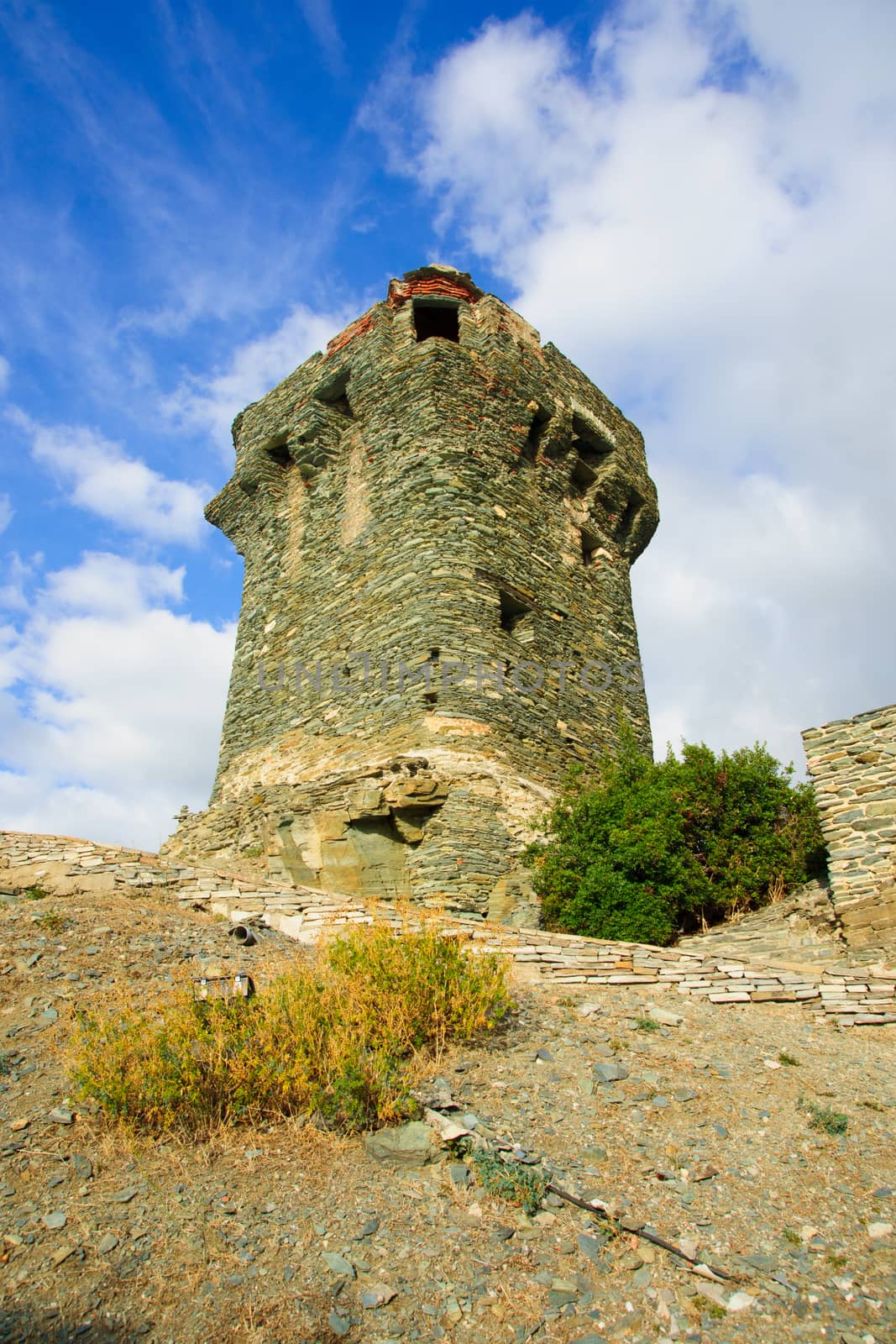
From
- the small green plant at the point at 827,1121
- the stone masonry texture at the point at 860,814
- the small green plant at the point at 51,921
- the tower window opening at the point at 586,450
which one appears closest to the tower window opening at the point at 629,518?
the tower window opening at the point at 586,450

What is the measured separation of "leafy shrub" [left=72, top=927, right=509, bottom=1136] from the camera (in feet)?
14.4

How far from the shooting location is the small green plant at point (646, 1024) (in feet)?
20.0

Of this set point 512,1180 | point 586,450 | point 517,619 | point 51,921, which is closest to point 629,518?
point 586,450

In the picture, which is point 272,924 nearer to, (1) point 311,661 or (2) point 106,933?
(2) point 106,933

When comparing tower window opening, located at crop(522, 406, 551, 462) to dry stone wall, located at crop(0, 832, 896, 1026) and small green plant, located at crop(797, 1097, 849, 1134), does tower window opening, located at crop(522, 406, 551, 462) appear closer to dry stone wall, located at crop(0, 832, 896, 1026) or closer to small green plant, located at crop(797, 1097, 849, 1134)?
dry stone wall, located at crop(0, 832, 896, 1026)

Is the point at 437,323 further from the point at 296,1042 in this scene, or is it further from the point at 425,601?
the point at 296,1042

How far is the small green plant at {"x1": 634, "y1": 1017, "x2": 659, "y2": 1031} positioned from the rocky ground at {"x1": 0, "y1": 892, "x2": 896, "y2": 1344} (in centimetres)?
29

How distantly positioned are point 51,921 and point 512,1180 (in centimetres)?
476

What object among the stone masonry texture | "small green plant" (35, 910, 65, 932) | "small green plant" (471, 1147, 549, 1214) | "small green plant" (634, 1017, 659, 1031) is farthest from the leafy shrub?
the stone masonry texture

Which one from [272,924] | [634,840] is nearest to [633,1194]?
[272,924]

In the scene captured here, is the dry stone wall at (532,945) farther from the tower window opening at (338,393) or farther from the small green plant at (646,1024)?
the tower window opening at (338,393)

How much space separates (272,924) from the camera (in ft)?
26.3

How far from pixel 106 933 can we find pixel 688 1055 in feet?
15.4

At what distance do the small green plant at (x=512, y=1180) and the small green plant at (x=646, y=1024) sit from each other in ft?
7.09
